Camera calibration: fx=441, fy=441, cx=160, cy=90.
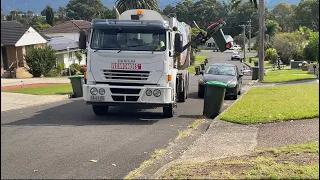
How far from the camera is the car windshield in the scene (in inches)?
759

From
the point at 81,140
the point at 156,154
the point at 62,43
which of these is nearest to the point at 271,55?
the point at 62,43

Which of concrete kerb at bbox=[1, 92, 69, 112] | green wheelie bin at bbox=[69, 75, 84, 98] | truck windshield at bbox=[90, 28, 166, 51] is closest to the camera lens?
truck windshield at bbox=[90, 28, 166, 51]

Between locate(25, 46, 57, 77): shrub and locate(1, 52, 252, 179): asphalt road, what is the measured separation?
74.7ft

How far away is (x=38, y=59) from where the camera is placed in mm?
36812

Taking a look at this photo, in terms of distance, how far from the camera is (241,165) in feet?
21.5

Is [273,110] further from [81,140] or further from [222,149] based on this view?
[81,140]

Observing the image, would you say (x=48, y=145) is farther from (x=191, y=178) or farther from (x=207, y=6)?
(x=207, y=6)

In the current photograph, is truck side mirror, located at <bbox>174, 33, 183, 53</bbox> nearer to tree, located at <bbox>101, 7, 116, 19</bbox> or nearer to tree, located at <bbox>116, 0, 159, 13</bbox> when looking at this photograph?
tree, located at <bbox>101, 7, 116, 19</bbox>

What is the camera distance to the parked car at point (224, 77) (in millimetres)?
18203

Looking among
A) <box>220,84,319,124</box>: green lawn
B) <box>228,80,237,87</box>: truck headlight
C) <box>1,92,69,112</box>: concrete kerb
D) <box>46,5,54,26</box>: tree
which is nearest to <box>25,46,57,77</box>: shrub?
<box>1,92,69,112</box>: concrete kerb

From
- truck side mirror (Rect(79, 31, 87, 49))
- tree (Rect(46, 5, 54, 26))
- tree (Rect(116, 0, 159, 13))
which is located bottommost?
truck side mirror (Rect(79, 31, 87, 49))

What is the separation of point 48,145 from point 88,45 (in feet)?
13.1

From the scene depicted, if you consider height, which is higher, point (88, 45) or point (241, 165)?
point (88, 45)

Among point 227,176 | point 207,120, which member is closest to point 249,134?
point 207,120
